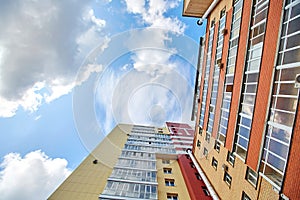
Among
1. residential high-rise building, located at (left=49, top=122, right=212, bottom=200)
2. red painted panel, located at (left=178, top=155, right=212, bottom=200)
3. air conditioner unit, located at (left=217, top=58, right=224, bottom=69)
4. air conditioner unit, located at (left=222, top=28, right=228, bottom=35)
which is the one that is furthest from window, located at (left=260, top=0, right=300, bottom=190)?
residential high-rise building, located at (left=49, top=122, right=212, bottom=200)

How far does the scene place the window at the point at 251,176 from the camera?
374 inches

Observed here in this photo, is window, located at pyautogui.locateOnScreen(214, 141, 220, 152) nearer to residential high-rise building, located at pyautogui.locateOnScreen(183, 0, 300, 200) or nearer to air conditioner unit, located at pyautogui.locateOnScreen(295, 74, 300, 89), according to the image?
residential high-rise building, located at pyautogui.locateOnScreen(183, 0, 300, 200)

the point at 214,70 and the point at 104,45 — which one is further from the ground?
the point at 104,45

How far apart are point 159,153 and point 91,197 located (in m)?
11.0

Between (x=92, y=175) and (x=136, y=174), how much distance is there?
15.1 ft

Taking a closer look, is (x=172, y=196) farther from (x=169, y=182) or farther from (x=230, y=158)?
(x=230, y=158)

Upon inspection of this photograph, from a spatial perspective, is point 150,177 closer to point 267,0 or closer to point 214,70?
point 214,70

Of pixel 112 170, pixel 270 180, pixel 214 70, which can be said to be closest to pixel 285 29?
pixel 270 180

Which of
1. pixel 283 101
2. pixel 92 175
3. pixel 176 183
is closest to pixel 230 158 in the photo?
pixel 283 101

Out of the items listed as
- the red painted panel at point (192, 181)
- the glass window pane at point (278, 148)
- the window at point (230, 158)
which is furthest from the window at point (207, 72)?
the glass window pane at point (278, 148)

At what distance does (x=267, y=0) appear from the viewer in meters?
9.23

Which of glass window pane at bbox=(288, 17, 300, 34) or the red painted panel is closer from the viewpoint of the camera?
glass window pane at bbox=(288, 17, 300, 34)

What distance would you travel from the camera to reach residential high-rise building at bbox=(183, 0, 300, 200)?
23.6ft

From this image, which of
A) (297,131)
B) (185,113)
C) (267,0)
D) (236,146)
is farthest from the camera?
(185,113)
